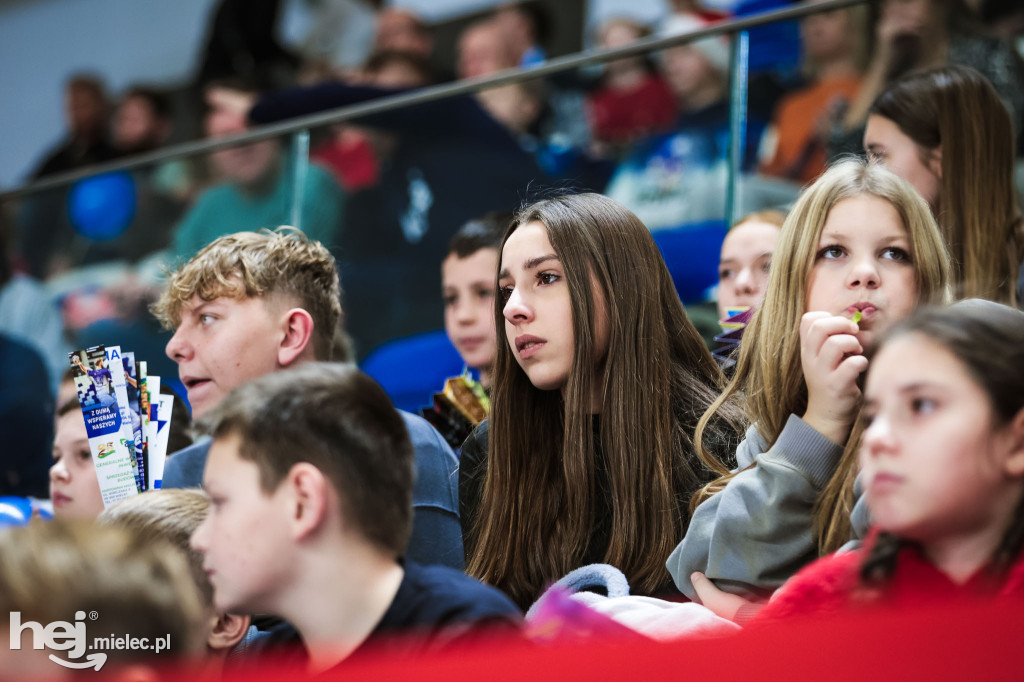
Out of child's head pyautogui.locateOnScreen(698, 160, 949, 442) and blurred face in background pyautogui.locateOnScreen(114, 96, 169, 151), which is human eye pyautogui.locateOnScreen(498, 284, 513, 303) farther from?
blurred face in background pyautogui.locateOnScreen(114, 96, 169, 151)

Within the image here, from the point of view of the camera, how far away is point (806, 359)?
62.3 inches

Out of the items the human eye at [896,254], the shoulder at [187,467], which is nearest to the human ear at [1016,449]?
the human eye at [896,254]

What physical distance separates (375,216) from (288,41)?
2.94 meters

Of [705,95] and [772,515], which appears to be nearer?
[772,515]

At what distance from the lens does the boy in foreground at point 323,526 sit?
4.04 feet

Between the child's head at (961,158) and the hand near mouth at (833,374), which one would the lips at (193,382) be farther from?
the child's head at (961,158)

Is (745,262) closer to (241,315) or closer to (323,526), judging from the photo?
(241,315)

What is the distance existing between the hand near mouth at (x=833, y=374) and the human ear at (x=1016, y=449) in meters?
0.43

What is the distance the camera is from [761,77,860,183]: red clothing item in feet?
8.87

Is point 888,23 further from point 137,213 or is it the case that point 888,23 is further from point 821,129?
point 137,213

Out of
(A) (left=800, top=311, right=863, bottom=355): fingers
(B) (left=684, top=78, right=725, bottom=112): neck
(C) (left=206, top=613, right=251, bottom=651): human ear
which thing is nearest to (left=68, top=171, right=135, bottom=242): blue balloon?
(B) (left=684, top=78, right=725, bottom=112): neck

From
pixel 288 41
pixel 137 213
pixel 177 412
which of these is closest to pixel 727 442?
pixel 177 412

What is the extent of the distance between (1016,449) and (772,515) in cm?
44

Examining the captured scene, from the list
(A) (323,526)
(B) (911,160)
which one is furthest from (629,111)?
(A) (323,526)
